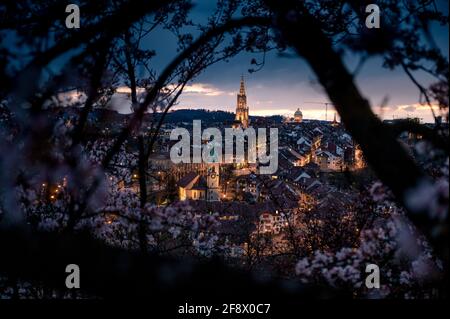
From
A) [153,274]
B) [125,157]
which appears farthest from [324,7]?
[125,157]

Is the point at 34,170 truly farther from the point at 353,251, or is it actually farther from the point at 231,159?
the point at 231,159

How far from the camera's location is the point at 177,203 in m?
5.20

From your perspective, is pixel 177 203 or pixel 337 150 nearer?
pixel 177 203

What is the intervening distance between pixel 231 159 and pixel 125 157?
8170 centimetres

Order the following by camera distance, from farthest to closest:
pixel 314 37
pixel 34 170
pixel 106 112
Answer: pixel 106 112
pixel 34 170
pixel 314 37

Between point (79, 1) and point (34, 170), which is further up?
point (79, 1)

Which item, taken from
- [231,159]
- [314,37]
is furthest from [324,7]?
[231,159]

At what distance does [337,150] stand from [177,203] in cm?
9479

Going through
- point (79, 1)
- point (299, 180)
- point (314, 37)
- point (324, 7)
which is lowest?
point (299, 180)

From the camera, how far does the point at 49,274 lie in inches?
64.6

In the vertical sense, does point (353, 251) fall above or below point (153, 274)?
below
